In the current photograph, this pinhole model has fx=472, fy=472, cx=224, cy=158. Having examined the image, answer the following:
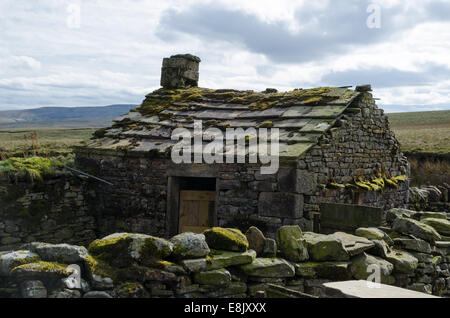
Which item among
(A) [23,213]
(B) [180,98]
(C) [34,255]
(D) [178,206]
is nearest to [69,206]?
(A) [23,213]

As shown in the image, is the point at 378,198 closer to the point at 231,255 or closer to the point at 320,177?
the point at 320,177

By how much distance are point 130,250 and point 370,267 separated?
103 inches

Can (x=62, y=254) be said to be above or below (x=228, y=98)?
below

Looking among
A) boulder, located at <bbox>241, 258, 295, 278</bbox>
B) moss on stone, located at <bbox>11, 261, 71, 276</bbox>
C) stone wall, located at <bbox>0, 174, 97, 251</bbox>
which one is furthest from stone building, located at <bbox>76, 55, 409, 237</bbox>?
moss on stone, located at <bbox>11, 261, 71, 276</bbox>

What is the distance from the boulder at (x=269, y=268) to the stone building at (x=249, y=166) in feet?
11.0

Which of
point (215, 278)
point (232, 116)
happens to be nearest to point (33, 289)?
point (215, 278)

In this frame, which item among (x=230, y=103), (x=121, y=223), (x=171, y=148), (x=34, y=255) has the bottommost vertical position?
(x=121, y=223)

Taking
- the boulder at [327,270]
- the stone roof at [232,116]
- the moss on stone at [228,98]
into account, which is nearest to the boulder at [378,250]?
the boulder at [327,270]

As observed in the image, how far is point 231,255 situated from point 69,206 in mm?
6323

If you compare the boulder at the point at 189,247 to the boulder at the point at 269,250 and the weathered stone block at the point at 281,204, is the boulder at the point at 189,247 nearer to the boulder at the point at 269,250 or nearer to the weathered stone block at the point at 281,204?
the boulder at the point at 269,250

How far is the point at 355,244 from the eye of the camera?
5480 millimetres

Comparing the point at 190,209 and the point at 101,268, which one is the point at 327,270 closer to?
the point at 101,268

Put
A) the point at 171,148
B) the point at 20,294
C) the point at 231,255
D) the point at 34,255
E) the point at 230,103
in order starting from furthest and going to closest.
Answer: the point at 230,103
the point at 171,148
the point at 231,255
the point at 34,255
the point at 20,294

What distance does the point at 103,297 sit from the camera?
3750 millimetres
